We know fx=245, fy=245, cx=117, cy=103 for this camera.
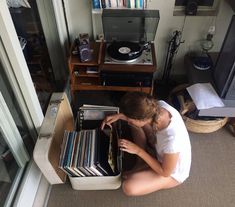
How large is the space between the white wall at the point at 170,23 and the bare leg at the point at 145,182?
Result: 1.06 metres

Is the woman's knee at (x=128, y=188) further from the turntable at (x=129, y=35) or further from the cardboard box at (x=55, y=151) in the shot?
the turntable at (x=129, y=35)

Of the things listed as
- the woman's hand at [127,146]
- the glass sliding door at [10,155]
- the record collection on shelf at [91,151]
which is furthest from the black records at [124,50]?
the glass sliding door at [10,155]

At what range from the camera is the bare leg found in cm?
130

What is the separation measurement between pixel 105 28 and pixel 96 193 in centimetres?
110

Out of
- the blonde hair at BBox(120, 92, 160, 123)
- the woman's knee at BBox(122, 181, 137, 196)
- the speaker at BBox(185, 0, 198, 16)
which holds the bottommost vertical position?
the woman's knee at BBox(122, 181, 137, 196)

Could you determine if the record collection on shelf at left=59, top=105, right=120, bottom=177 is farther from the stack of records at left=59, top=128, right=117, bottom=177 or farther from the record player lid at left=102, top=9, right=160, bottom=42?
the record player lid at left=102, top=9, right=160, bottom=42

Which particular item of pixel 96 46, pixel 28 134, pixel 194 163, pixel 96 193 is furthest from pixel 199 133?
pixel 28 134

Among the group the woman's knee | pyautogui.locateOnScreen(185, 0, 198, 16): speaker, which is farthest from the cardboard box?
pyautogui.locateOnScreen(185, 0, 198, 16): speaker

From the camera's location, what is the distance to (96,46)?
1.77 metres

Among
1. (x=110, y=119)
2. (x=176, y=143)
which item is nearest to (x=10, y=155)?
(x=110, y=119)

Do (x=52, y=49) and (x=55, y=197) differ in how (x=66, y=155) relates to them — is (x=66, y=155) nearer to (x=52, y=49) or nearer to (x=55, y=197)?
(x=55, y=197)

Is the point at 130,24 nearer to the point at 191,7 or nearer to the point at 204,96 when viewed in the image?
the point at 191,7

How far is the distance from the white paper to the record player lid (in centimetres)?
51

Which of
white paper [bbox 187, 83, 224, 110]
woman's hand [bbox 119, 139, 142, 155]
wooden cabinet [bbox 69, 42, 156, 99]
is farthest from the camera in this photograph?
wooden cabinet [bbox 69, 42, 156, 99]
